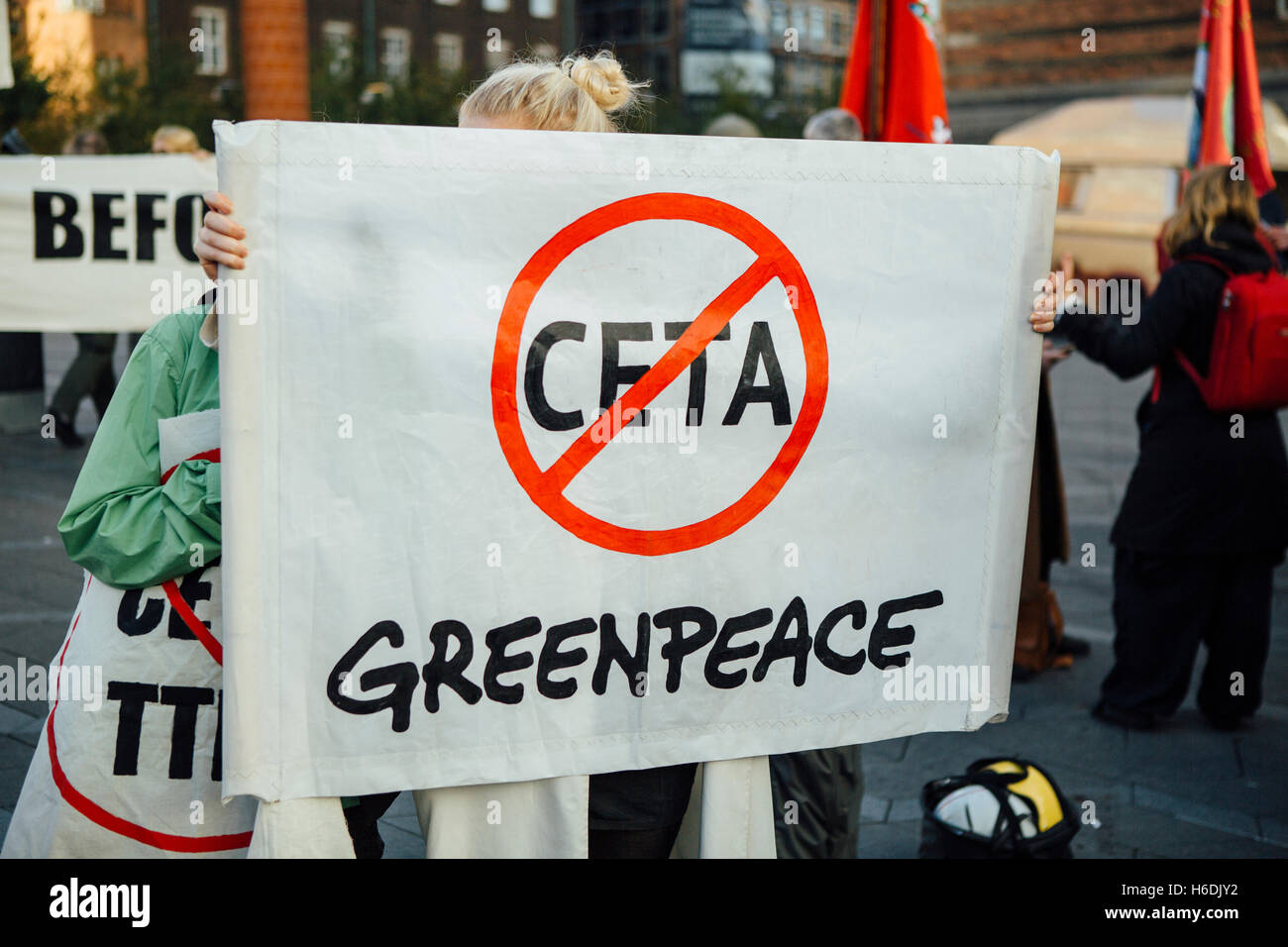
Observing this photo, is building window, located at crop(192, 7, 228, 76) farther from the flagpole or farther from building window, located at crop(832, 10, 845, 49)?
the flagpole

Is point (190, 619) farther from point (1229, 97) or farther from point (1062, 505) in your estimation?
point (1229, 97)

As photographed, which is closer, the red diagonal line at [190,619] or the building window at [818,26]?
the red diagonal line at [190,619]

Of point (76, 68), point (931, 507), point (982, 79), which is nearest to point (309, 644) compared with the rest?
point (931, 507)

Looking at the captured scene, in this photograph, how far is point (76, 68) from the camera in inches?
858

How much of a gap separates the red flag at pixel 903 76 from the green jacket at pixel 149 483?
338 centimetres

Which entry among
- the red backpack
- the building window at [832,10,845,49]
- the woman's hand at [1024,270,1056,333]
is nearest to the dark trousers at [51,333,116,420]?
the red backpack

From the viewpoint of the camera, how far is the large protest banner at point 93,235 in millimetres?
7535

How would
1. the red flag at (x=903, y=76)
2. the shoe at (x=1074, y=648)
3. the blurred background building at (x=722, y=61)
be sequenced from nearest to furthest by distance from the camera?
the red flag at (x=903, y=76) < the shoe at (x=1074, y=648) < the blurred background building at (x=722, y=61)

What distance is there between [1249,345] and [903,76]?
1.62 metres

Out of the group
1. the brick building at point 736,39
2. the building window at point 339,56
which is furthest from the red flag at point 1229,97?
the brick building at point 736,39

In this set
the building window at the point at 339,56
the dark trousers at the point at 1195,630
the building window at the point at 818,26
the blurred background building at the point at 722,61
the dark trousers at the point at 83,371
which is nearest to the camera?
the dark trousers at the point at 1195,630

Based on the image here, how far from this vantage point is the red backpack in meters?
4.18

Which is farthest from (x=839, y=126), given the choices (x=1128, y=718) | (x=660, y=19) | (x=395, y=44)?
(x=660, y=19)

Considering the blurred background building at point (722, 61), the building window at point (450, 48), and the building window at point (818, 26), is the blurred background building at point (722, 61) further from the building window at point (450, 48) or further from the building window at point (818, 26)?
the building window at point (450, 48)
